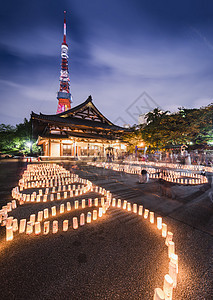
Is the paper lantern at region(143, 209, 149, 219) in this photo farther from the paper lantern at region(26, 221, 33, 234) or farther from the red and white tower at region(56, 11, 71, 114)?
the red and white tower at region(56, 11, 71, 114)

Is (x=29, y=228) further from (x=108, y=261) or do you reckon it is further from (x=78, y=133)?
(x=78, y=133)

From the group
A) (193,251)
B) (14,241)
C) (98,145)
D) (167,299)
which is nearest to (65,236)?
(14,241)

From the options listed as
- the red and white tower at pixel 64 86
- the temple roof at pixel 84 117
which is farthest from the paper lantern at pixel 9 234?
the red and white tower at pixel 64 86

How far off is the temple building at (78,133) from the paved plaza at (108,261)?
17.1 m

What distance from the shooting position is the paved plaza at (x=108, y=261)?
1.45 metres

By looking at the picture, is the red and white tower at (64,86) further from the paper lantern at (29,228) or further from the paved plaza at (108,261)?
the paved plaza at (108,261)

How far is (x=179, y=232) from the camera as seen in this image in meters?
2.51

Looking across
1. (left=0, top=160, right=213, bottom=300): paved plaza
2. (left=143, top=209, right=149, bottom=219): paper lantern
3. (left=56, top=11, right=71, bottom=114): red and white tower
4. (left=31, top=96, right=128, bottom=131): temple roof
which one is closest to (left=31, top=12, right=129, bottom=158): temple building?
(left=31, top=96, right=128, bottom=131): temple roof

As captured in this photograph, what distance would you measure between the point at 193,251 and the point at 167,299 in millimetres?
1153

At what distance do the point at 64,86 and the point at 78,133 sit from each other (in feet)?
133

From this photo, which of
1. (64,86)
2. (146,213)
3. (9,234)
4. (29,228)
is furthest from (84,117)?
(64,86)

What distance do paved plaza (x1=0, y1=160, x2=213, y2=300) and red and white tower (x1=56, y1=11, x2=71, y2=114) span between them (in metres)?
48.4

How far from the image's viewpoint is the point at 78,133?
68.7ft

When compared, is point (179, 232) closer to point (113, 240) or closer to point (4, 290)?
point (113, 240)
